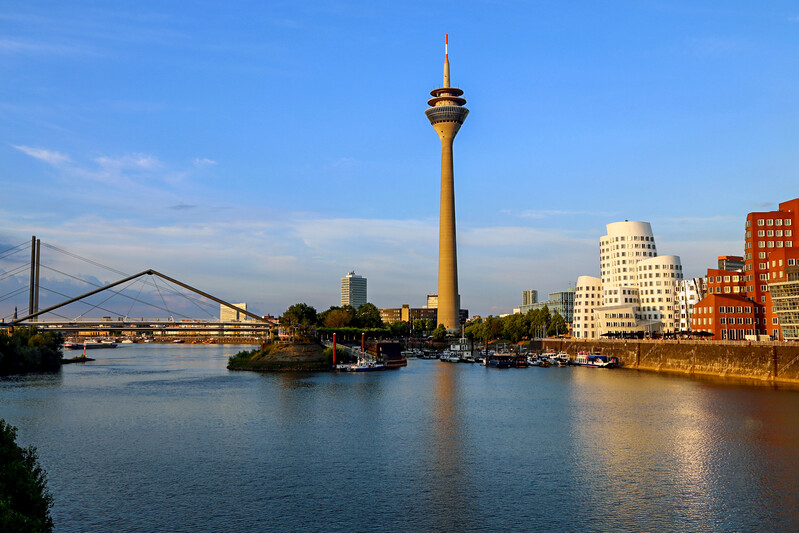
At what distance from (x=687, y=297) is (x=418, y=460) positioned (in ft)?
412

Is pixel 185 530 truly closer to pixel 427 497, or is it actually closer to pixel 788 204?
pixel 427 497

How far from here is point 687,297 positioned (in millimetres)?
150000

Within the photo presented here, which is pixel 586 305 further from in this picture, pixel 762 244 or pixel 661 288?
pixel 762 244

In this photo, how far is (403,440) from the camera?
4762cm

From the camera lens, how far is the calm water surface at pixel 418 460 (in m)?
30.3

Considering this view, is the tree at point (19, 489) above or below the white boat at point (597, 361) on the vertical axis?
above

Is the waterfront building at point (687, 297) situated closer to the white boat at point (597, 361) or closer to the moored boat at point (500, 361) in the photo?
the white boat at point (597, 361)

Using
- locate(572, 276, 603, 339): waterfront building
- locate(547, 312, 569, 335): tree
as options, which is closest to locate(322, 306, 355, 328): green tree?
locate(547, 312, 569, 335): tree

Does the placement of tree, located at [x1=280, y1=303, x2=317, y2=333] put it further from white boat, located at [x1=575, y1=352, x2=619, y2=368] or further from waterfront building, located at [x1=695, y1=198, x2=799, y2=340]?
waterfront building, located at [x1=695, y1=198, x2=799, y2=340]

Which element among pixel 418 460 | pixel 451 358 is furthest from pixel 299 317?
pixel 418 460

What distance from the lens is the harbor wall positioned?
8469 centimetres

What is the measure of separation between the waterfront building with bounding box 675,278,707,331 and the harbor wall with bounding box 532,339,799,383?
969 inches

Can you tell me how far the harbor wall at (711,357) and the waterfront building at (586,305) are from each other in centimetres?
2228

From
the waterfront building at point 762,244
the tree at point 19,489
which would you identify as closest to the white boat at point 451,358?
the waterfront building at point 762,244
